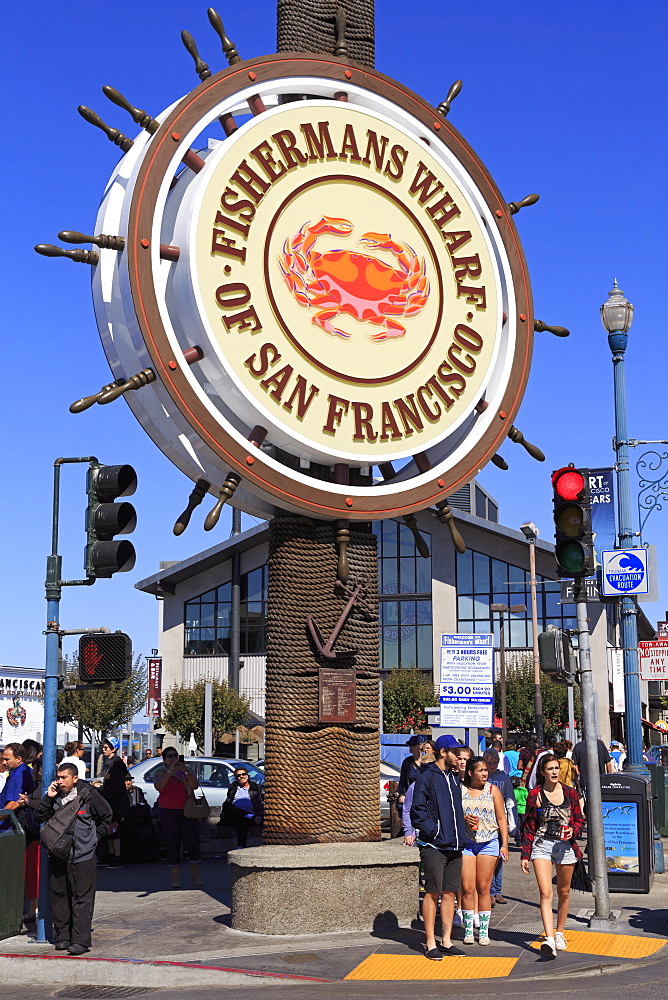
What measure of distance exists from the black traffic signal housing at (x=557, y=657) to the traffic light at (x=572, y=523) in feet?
3.43

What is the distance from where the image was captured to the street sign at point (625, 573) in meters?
18.6

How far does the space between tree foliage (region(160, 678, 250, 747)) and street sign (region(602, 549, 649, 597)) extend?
116 ft

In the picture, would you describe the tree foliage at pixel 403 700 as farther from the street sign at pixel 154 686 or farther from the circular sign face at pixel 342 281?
the circular sign face at pixel 342 281

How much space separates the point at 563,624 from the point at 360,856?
44.1 m

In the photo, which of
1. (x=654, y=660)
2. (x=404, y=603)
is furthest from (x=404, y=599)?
(x=654, y=660)

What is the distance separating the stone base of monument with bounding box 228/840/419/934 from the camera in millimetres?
11328

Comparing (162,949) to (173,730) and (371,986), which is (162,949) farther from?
(173,730)

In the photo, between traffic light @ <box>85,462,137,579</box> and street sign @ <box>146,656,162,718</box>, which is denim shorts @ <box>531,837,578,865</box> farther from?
street sign @ <box>146,656,162,718</box>

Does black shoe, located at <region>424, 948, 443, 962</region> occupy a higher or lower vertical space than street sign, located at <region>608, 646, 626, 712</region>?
lower

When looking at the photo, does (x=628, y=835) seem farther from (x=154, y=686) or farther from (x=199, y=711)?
(x=199, y=711)

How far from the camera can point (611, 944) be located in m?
11.0

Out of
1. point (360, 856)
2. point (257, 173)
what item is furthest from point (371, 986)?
point (257, 173)

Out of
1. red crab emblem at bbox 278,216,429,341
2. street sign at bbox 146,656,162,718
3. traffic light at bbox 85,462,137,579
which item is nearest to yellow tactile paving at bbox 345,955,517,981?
traffic light at bbox 85,462,137,579

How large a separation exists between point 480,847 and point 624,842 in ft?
14.4
